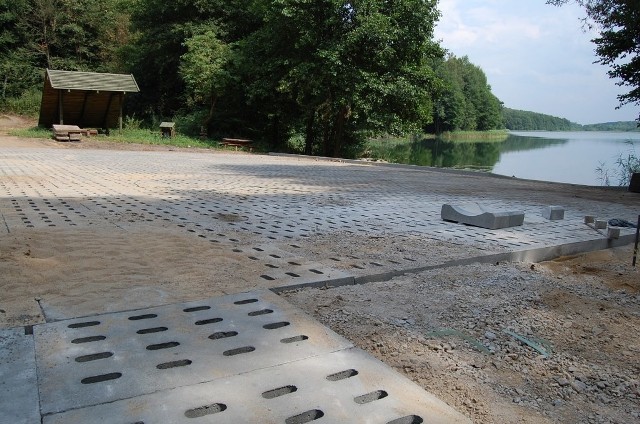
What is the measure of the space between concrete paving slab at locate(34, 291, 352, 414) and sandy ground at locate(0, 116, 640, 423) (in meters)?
0.23

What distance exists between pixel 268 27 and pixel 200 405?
25103mm

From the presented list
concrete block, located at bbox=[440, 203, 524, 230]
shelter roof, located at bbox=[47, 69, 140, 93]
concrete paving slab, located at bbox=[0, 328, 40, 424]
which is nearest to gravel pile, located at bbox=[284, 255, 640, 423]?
concrete paving slab, located at bbox=[0, 328, 40, 424]

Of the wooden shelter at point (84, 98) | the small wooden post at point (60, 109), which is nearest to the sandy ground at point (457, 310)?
the wooden shelter at point (84, 98)

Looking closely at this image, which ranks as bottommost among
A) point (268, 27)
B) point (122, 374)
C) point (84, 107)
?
point (122, 374)

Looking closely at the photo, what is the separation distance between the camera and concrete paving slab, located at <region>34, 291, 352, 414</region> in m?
2.28

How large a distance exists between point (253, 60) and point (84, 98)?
26.9 ft

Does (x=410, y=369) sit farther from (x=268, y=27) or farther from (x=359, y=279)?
(x=268, y=27)

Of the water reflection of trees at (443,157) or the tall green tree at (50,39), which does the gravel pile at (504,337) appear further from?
the tall green tree at (50,39)

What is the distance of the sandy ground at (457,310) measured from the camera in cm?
250

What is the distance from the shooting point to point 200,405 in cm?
214

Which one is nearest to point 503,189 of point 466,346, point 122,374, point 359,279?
point 359,279

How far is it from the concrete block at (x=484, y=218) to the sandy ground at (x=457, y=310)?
1.39 meters

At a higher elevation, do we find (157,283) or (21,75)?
(21,75)

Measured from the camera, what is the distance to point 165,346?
2709 mm
